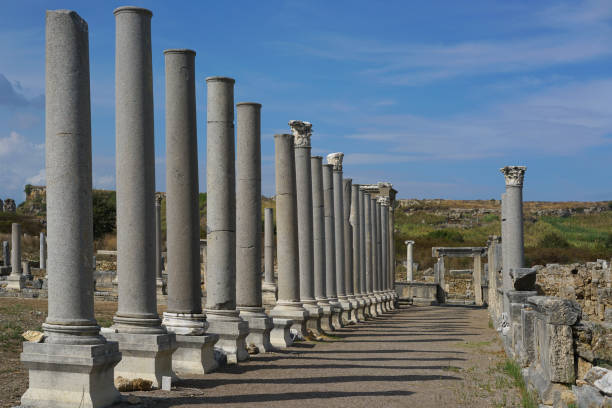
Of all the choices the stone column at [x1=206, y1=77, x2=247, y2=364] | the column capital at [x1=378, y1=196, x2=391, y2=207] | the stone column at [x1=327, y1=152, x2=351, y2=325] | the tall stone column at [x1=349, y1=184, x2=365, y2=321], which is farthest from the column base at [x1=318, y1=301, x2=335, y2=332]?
the column capital at [x1=378, y1=196, x2=391, y2=207]

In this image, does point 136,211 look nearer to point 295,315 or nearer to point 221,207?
point 221,207

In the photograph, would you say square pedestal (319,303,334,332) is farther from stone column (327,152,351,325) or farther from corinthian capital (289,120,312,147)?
corinthian capital (289,120,312,147)

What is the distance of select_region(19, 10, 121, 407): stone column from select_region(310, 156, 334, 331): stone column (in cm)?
1326

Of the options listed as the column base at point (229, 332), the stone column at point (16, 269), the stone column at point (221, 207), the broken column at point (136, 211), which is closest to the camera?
the broken column at point (136, 211)

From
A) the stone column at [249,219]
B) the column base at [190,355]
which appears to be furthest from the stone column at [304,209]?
the column base at [190,355]

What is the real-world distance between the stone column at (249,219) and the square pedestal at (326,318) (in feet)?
20.2

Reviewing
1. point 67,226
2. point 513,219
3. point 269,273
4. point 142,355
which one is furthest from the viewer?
point 269,273

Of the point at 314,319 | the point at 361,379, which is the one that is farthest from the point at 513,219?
the point at 361,379

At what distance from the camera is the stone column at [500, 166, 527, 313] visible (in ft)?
71.6

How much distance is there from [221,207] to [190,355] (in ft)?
10.7

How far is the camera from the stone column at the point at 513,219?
21812 millimetres

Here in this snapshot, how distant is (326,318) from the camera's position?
22.5 m

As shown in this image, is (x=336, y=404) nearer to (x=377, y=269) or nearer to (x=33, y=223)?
(x=377, y=269)

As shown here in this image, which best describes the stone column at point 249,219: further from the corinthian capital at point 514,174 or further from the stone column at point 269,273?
the stone column at point 269,273
